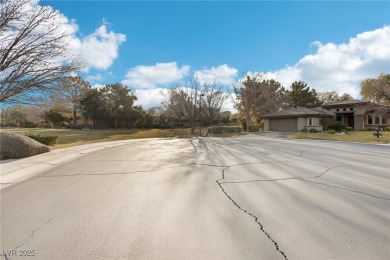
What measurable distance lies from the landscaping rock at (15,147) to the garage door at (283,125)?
32164 mm

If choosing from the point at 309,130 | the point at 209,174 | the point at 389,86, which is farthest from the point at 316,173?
the point at 389,86

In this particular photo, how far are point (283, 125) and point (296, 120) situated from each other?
94.1 inches

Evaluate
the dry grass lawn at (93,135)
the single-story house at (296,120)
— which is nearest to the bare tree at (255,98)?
the single-story house at (296,120)

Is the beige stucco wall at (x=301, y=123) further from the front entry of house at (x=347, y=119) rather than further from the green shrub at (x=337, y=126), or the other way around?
the front entry of house at (x=347, y=119)

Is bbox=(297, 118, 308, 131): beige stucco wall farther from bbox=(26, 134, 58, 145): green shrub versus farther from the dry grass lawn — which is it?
bbox=(26, 134, 58, 145): green shrub

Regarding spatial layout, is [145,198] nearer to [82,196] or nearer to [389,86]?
[82,196]

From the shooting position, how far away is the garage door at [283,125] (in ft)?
111

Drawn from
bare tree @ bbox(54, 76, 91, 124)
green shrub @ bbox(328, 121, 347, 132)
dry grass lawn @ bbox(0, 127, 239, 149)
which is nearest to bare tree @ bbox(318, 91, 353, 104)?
green shrub @ bbox(328, 121, 347, 132)

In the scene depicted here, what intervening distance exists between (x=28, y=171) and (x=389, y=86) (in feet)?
118

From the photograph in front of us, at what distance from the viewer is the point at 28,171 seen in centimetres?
788

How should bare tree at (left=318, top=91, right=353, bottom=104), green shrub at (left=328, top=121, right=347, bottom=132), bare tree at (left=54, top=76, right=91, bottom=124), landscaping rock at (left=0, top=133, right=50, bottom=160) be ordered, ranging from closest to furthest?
landscaping rock at (left=0, top=133, right=50, bottom=160) < bare tree at (left=54, top=76, right=91, bottom=124) < green shrub at (left=328, top=121, right=347, bottom=132) < bare tree at (left=318, top=91, right=353, bottom=104)

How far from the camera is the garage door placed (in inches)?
1336

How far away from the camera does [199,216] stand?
3.84 meters

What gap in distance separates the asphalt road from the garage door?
94.0ft
